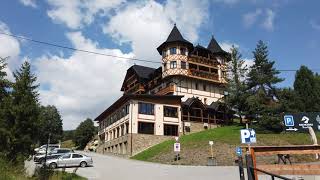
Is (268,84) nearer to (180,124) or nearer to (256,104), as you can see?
(256,104)

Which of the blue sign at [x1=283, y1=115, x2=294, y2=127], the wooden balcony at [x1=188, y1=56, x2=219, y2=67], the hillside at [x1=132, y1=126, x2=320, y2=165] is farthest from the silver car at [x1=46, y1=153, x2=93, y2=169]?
the wooden balcony at [x1=188, y1=56, x2=219, y2=67]

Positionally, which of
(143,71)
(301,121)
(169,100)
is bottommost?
(301,121)

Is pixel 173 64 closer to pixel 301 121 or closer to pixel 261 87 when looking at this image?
pixel 261 87

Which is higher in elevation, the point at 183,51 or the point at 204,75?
the point at 183,51

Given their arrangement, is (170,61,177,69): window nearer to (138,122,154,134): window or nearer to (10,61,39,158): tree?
(138,122,154,134): window

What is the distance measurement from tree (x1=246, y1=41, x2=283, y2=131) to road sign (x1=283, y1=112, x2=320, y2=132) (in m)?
15.6

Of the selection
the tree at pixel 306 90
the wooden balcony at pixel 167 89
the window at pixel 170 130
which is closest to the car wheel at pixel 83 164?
the window at pixel 170 130

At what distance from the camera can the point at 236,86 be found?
5950 centimetres

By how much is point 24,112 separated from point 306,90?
46.5m

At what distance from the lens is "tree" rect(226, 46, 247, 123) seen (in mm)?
57750

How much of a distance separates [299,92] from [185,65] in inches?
735

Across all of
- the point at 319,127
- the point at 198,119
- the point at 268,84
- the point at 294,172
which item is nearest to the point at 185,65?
the point at 198,119

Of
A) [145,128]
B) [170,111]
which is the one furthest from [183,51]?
[145,128]

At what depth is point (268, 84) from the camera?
57188 mm
